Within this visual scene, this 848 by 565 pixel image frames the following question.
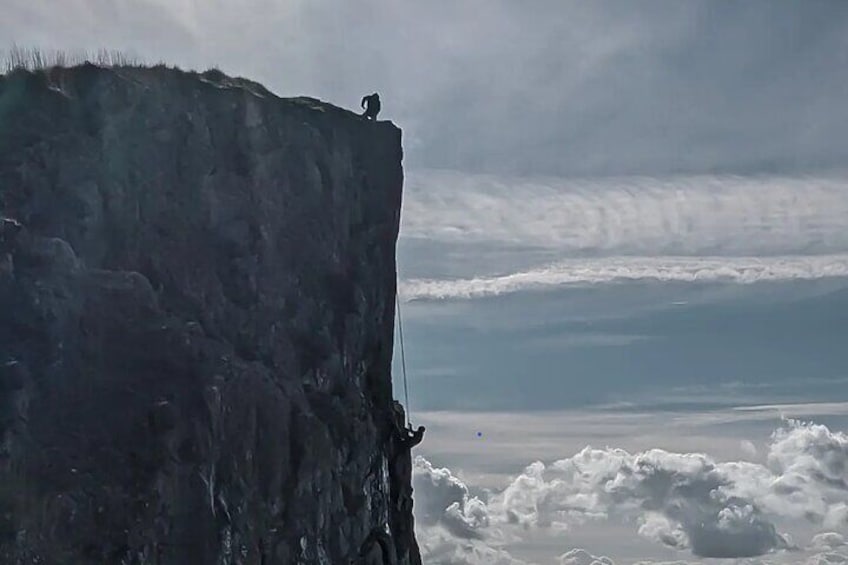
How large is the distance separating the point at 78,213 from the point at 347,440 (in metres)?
17.3

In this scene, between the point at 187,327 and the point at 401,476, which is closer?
the point at 187,327

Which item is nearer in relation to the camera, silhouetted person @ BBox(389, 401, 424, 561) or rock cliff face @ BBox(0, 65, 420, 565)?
rock cliff face @ BBox(0, 65, 420, 565)

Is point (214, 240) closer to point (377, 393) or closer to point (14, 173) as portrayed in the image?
point (14, 173)

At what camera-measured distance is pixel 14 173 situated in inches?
2141

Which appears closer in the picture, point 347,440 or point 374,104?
point 347,440

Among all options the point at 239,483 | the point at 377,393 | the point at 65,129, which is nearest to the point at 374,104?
the point at 377,393

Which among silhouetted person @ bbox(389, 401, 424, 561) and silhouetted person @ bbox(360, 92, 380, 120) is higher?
silhouetted person @ bbox(360, 92, 380, 120)

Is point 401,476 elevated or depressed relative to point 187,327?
depressed

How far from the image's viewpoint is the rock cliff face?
164 feet

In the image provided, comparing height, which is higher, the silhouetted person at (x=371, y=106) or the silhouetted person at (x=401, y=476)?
the silhouetted person at (x=371, y=106)

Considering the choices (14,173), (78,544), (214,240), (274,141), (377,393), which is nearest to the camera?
(78,544)

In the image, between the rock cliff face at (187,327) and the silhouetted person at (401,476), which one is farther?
the silhouetted person at (401,476)

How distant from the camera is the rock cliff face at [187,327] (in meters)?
50.0

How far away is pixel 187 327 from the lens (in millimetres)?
55750
